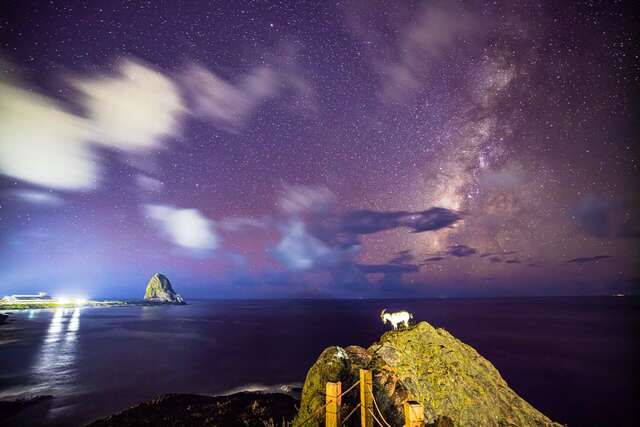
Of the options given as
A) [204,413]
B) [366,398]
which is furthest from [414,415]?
[204,413]

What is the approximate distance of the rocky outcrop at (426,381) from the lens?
13.0 metres

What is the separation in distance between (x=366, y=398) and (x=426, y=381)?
28.8 feet

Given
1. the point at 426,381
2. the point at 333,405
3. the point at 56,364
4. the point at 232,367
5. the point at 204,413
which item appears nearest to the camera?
the point at 333,405

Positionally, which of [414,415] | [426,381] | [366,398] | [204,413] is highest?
[414,415]

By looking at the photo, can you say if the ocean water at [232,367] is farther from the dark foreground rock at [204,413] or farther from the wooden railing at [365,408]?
the wooden railing at [365,408]

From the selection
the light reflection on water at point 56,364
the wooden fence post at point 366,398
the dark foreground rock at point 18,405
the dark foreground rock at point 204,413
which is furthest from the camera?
the light reflection on water at point 56,364

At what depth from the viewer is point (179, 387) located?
3316 centimetres

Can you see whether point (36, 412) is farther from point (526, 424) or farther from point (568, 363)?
point (568, 363)

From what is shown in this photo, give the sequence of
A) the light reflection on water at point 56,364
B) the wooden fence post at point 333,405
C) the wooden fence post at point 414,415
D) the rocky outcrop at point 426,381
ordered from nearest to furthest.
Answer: the wooden fence post at point 414,415 < the wooden fence post at point 333,405 < the rocky outcrop at point 426,381 < the light reflection on water at point 56,364

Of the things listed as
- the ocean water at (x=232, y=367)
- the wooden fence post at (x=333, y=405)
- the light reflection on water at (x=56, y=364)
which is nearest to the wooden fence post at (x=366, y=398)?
the wooden fence post at (x=333, y=405)

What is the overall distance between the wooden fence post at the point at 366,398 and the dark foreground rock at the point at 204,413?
35.6 ft

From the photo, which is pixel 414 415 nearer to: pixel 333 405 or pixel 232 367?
pixel 333 405

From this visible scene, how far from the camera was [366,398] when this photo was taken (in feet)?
30.6

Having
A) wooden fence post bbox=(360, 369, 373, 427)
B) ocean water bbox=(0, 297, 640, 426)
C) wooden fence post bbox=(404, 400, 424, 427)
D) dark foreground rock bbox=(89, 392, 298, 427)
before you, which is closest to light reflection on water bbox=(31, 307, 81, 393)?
ocean water bbox=(0, 297, 640, 426)
